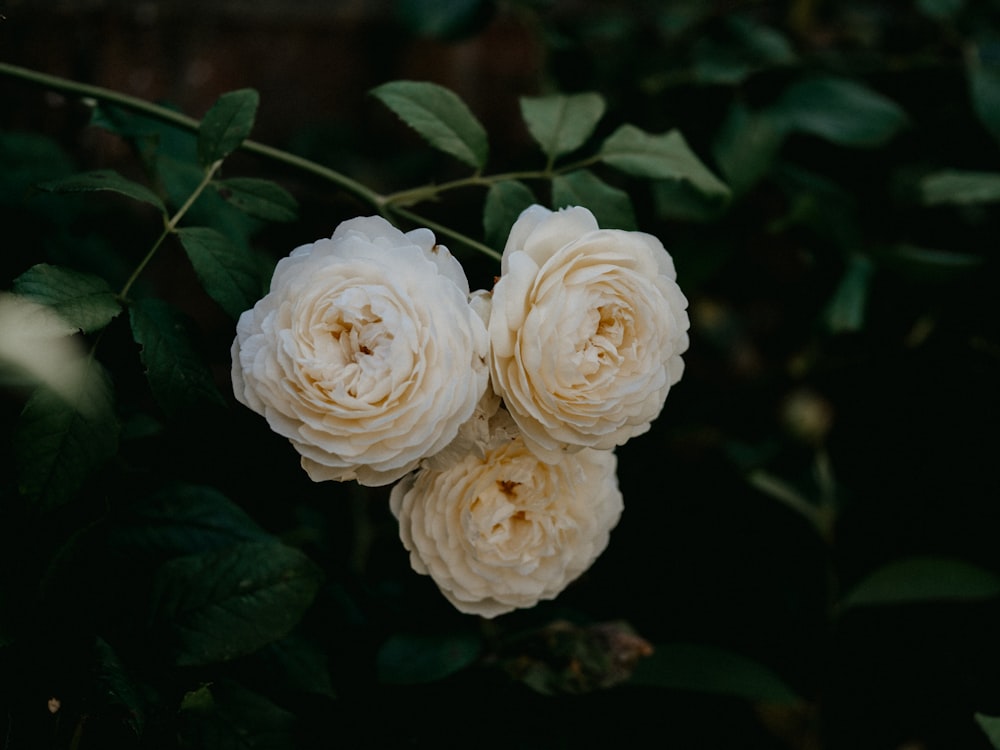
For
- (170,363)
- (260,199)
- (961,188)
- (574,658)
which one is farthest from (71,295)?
(961,188)

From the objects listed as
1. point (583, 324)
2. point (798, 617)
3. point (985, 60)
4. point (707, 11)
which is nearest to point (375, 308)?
point (583, 324)

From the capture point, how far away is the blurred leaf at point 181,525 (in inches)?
30.4

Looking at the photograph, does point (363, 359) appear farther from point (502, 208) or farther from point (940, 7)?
point (940, 7)

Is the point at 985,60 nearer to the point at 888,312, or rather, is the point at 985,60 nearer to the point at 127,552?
the point at 888,312

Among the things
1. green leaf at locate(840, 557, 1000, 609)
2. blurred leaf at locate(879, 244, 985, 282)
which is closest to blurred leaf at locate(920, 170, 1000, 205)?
blurred leaf at locate(879, 244, 985, 282)

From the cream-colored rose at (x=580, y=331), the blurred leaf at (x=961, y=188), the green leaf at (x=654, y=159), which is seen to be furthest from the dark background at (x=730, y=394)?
the cream-colored rose at (x=580, y=331)

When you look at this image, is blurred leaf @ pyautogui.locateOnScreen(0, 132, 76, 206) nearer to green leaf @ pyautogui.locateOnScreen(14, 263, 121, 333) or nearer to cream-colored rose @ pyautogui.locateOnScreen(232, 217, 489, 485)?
green leaf @ pyautogui.locateOnScreen(14, 263, 121, 333)

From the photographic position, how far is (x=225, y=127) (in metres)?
0.71

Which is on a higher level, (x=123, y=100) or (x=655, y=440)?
(x=123, y=100)

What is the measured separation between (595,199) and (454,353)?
0.26m

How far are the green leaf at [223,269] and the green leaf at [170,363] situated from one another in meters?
0.04

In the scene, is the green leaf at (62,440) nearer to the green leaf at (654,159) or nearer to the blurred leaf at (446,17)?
the green leaf at (654,159)

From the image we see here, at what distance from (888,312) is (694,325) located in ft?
1.27

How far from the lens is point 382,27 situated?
1.46 m
